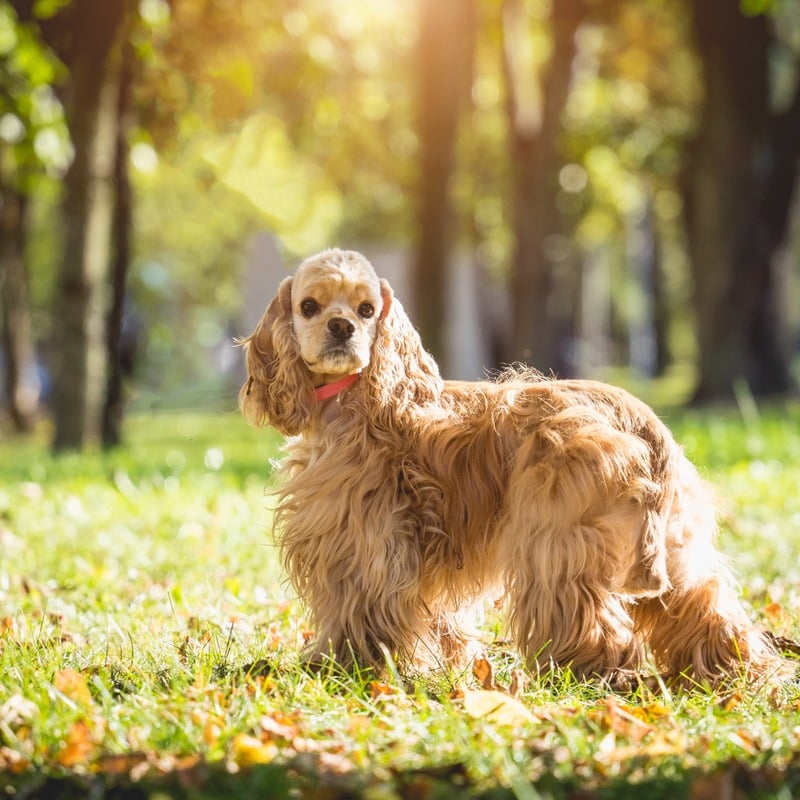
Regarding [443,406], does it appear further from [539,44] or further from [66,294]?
[539,44]

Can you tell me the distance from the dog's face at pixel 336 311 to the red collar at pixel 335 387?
34 mm

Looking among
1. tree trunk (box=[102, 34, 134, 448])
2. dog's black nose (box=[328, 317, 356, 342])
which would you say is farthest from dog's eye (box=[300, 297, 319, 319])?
tree trunk (box=[102, 34, 134, 448])

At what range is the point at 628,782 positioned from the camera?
3209mm

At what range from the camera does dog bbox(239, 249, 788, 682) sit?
13.9 feet

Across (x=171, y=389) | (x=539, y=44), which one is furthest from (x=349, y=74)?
(x=171, y=389)

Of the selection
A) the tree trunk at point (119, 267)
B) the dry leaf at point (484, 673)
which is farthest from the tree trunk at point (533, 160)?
the dry leaf at point (484, 673)

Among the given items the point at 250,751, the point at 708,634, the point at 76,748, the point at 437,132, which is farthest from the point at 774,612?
the point at 437,132

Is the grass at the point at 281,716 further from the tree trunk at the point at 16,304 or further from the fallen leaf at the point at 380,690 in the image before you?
the tree trunk at the point at 16,304

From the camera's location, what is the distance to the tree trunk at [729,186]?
55.0ft

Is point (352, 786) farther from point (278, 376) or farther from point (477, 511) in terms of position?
point (278, 376)

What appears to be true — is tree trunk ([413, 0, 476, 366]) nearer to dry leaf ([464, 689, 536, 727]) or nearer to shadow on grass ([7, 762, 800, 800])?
dry leaf ([464, 689, 536, 727])

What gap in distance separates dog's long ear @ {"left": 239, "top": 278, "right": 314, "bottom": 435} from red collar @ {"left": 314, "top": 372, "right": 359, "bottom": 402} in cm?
4

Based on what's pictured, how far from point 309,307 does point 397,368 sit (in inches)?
15.1

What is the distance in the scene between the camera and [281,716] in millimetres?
3727
